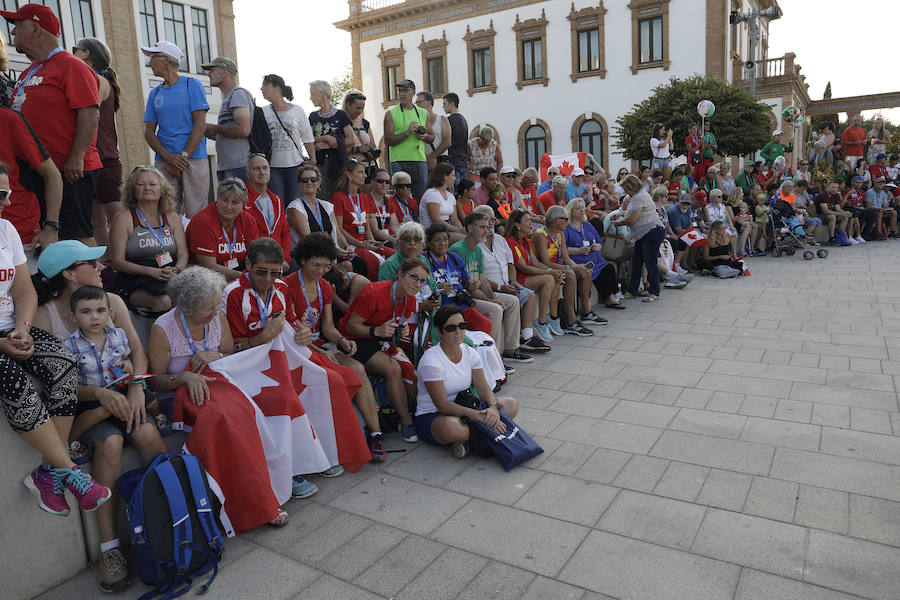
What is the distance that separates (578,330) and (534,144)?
82.3ft

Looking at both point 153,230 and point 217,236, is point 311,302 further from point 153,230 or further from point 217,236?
point 153,230

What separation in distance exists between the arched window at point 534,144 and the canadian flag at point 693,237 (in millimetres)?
19747

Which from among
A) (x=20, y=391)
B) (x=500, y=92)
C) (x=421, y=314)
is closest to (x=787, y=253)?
(x=421, y=314)

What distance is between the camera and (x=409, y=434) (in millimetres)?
4875

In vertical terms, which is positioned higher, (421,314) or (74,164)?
(74,164)

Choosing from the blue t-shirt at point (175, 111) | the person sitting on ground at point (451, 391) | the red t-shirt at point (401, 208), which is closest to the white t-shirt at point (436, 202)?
the red t-shirt at point (401, 208)

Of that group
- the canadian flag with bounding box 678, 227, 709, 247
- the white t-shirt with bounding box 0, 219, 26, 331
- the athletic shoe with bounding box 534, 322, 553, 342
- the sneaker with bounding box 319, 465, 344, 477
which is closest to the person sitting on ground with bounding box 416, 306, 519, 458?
the sneaker with bounding box 319, 465, 344, 477

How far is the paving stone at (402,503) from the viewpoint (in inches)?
144

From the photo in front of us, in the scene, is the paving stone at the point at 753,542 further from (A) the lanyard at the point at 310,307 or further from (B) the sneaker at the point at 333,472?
(A) the lanyard at the point at 310,307

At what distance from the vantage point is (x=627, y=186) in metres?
10.4

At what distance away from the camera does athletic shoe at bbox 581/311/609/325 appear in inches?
343

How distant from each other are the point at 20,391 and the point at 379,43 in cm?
3548

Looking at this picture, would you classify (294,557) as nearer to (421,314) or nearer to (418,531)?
(418,531)

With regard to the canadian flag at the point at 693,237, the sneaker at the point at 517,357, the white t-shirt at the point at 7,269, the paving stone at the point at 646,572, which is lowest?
the paving stone at the point at 646,572
